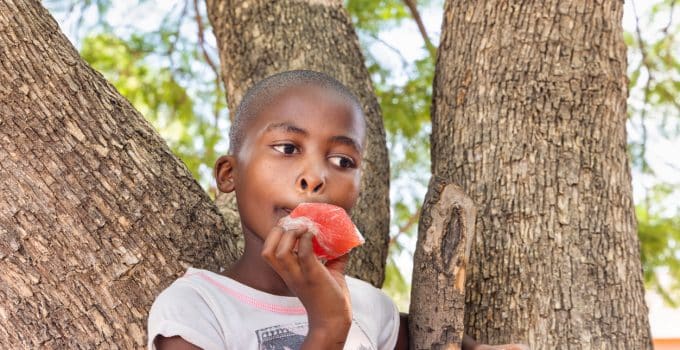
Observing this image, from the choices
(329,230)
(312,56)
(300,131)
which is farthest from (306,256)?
(312,56)

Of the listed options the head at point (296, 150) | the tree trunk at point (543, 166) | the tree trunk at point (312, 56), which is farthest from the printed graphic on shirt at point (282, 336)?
the tree trunk at point (312, 56)

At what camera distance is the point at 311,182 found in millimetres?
1939

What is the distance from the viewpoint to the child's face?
6.43ft

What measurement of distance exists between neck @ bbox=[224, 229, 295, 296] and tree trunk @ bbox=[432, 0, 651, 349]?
2.43 feet

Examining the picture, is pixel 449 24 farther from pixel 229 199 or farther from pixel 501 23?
pixel 229 199

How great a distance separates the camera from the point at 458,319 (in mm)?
2184

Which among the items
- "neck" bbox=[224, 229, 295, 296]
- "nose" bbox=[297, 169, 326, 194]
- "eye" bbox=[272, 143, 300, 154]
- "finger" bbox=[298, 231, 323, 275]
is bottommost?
"finger" bbox=[298, 231, 323, 275]

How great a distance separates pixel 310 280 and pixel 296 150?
44 centimetres

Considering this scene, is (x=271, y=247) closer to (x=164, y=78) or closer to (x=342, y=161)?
(x=342, y=161)

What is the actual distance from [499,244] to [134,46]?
14.9 feet

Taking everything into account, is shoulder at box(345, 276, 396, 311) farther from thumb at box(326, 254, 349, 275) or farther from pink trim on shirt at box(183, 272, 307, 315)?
thumb at box(326, 254, 349, 275)

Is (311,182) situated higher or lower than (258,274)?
higher

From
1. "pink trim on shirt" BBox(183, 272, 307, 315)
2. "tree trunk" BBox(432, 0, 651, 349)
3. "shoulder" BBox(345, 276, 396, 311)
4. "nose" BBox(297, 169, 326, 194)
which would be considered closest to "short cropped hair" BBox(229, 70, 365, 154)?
"nose" BBox(297, 169, 326, 194)

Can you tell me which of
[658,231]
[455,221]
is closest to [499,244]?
[455,221]
